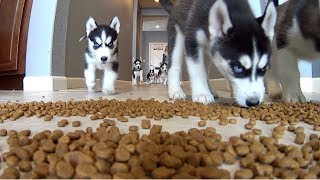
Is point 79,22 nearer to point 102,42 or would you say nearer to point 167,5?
point 102,42

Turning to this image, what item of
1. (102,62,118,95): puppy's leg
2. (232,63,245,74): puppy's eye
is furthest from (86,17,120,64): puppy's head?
(232,63,245,74): puppy's eye

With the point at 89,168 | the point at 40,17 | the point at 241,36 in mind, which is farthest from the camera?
the point at 40,17

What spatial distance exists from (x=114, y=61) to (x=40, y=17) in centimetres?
138

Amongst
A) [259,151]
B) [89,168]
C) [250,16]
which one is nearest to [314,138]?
[259,151]

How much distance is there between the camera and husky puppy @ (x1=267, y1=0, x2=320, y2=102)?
1.86m

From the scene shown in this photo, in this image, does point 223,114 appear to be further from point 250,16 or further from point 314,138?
point 250,16

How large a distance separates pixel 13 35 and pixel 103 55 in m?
1.80

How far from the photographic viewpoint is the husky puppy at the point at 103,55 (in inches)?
129

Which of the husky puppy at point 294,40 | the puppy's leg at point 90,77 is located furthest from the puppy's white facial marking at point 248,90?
the puppy's leg at point 90,77

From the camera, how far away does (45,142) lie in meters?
0.95

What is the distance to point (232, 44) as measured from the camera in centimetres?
173

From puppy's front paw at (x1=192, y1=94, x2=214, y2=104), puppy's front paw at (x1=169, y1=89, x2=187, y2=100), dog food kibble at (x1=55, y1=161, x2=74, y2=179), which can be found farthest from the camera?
puppy's front paw at (x1=169, y1=89, x2=187, y2=100)

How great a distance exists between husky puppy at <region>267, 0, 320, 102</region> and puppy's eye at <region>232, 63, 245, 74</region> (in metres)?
0.48

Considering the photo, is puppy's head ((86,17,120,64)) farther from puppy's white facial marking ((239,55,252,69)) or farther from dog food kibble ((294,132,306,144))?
dog food kibble ((294,132,306,144))
